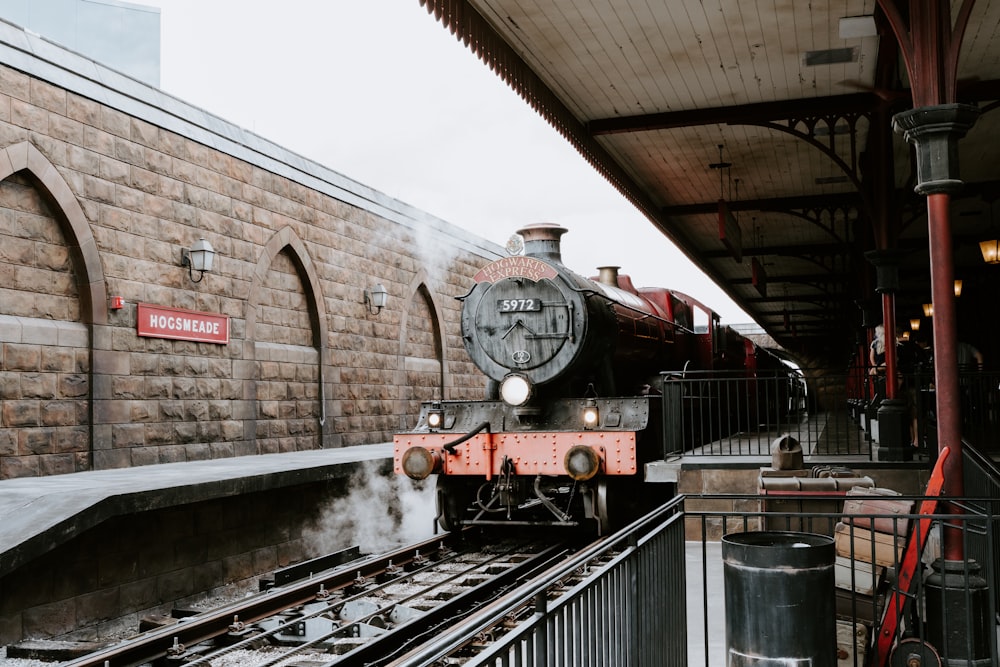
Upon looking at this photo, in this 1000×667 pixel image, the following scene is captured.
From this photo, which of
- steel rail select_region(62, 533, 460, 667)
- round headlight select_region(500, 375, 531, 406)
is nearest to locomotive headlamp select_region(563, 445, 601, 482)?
round headlight select_region(500, 375, 531, 406)

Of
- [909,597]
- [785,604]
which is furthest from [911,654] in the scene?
[785,604]

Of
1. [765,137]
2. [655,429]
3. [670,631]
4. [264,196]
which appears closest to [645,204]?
[765,137]

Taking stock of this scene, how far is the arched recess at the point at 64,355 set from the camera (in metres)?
8.66

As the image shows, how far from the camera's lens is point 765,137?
9.99 meters

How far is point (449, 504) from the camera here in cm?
887

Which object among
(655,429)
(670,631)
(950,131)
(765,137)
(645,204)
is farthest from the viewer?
(645,204)

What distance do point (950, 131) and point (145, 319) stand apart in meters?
8.48

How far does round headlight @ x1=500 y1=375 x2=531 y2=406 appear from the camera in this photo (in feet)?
27.8

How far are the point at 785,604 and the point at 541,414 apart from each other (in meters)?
4.98

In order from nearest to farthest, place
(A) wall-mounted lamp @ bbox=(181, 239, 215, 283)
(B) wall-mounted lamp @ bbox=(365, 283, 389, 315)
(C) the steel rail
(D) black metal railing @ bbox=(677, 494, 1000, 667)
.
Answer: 1. (D) black metal railing @ bbox=(677, 494, 1000, 667)
2. (C) the steel rail
3. (A) wall-mounted lamp @ bbox=(181, 239, 215, 283)
4. (B) wall-mounted lamp @ bbox=(365, 283, 389, 315)

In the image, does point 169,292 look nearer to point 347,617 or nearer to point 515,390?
point 515,390

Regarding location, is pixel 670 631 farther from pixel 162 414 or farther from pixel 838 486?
pixel 162 414

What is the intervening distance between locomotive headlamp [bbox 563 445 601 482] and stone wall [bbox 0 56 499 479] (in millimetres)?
5105

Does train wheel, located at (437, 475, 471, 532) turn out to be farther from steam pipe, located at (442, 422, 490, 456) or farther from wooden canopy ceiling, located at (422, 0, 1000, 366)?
wooden canopy ceiling, located at (422, 0, 1000, 366)
